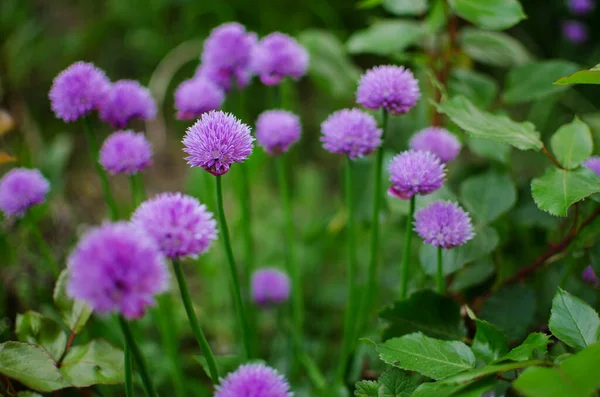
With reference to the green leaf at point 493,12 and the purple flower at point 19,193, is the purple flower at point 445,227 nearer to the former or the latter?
the green leaf at point 493,12

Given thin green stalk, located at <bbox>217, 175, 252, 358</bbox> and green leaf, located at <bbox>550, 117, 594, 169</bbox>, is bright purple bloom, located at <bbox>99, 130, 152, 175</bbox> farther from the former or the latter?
green leaf, located at <bbox>550, 117, 594, 169</bbox>

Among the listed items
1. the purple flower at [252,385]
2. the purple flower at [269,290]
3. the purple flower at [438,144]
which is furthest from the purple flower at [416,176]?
the purple flower at [269,290]

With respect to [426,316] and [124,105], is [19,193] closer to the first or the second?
[124,105]

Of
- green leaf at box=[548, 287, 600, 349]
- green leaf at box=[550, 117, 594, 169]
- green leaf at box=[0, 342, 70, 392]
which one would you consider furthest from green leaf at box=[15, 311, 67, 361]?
green leaf at box=[550, 117, 594, 169]

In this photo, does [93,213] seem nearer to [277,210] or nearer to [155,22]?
[277,210]

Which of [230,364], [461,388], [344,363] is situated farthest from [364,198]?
[461,388]
